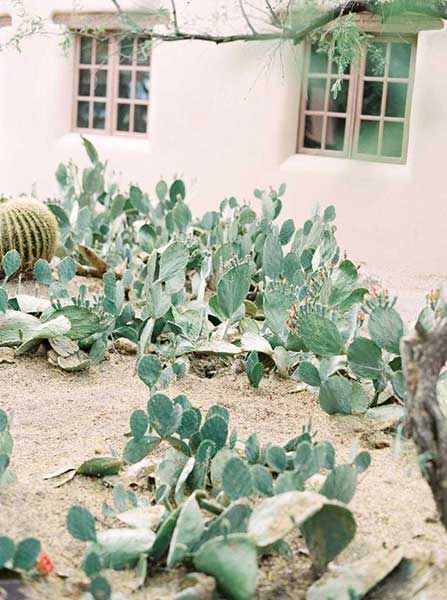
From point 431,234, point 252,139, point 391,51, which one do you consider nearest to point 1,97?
point 252,139

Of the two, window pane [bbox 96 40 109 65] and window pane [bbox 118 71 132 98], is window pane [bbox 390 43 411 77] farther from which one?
window pane [bbox 96 40 109 65]

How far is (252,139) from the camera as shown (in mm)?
8539

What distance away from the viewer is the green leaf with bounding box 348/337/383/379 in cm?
387

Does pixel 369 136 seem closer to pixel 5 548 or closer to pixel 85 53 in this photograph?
pixel 85 53

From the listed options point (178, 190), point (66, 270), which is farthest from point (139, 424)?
point (178, 190)

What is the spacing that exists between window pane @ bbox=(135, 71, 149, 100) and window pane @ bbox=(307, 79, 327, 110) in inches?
62.2

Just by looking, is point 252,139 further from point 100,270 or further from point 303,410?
point 303,410

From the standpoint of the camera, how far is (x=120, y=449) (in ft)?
11.8

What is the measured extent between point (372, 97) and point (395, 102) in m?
0.19

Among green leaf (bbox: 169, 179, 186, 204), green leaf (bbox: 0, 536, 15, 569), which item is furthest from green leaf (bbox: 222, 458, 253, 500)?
green leaf (bbox: 169, 179, 186, 204)

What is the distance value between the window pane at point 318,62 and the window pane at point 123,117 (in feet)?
5.59

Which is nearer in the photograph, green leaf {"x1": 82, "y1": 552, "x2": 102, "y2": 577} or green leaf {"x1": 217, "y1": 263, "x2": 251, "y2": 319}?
green leaf {"x1": 82, "y1": 552, "x2": 102, "y2": 577}

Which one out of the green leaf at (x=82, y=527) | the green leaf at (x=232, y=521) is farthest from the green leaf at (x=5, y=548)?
the green leaf at (x=232, y=521)

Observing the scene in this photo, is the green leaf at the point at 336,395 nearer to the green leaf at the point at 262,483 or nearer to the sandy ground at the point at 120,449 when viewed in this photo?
the sandy ground at the point at 120,449
